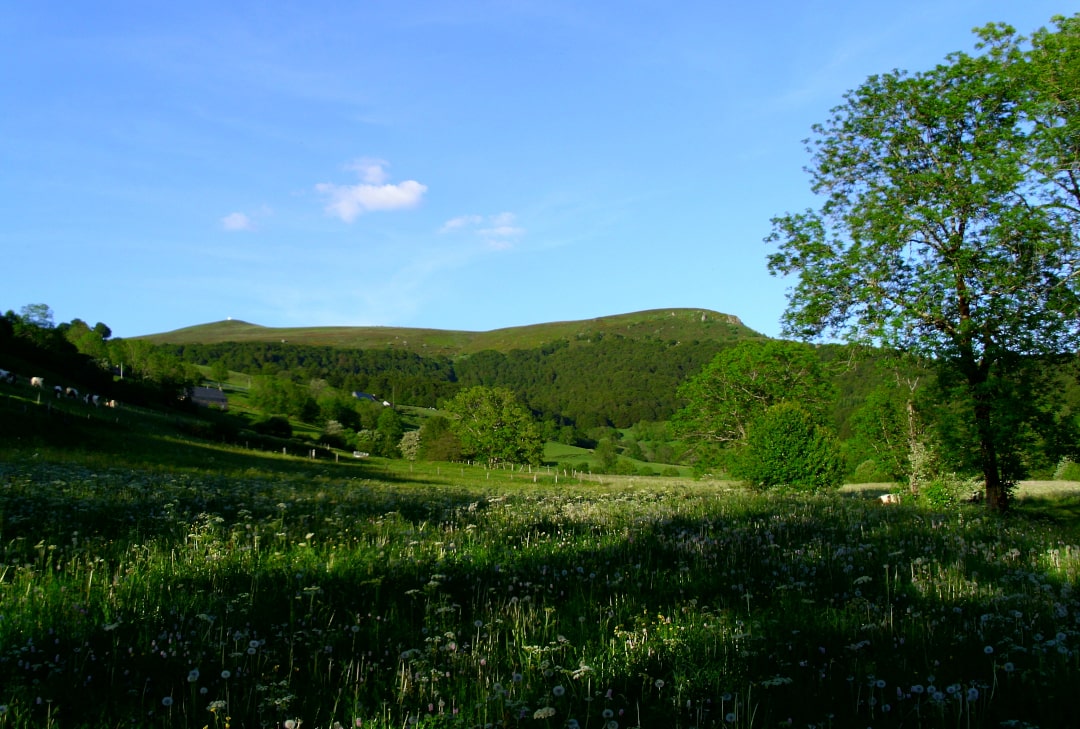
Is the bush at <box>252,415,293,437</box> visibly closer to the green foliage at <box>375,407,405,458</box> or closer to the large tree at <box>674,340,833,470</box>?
the green foliage at <box>375,407,405,458</box>

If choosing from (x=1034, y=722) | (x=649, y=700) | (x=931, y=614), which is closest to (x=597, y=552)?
(x=931, y=614)

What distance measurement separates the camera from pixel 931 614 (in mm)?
4980

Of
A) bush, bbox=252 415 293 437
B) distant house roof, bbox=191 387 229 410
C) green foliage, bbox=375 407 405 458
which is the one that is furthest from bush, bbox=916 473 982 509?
distant house roof, bbox=191 387 229 410

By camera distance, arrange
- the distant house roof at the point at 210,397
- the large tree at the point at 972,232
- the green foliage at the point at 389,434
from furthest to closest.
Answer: the distant house roof at the point at 210,397 < the green foliage at the point at 389,434 < the large tree at the point at 972,232

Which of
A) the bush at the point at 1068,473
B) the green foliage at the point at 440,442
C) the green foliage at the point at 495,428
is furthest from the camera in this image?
the green foliage at the point at 440,442

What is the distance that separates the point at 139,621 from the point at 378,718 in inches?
88.2

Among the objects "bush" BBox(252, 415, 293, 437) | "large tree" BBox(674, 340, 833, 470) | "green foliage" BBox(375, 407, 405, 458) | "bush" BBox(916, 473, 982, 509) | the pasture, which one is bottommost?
"green foliage" BBox(375, 407, 405, 458)

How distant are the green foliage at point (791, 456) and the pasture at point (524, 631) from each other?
24.3 meters

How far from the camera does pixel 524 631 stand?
4.44m

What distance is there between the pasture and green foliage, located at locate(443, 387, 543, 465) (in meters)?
108

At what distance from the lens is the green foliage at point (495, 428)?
384 ft

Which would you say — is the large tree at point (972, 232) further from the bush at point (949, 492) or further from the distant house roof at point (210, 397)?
the distant house roof at point (210, 397)

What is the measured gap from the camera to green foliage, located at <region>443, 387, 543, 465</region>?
384 ft

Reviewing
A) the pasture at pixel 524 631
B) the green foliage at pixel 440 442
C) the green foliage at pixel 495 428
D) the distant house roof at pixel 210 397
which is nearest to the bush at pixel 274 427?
the green foliage at pixel 440 442
